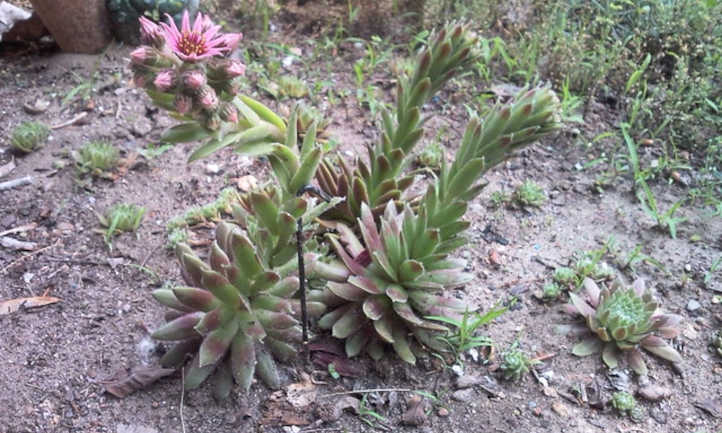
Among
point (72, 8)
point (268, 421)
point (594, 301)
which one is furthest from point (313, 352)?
point (72, 8)

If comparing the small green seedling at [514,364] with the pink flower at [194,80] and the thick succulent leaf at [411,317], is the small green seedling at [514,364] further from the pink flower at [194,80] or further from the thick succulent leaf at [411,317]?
the pink flower at [194,80]

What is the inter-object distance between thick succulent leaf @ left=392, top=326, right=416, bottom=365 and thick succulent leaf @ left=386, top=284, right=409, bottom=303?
0.49 ft

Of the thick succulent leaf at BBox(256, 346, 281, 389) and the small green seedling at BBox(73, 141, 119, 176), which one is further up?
the small green seedling at BBox(73, 141, 119, 176)

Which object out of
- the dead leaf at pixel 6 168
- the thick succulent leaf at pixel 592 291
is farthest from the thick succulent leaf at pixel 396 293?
the dead leaf at pixel 6 168

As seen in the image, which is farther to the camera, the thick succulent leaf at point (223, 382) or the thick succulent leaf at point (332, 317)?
the thick succulent leaf at point (332, 317)

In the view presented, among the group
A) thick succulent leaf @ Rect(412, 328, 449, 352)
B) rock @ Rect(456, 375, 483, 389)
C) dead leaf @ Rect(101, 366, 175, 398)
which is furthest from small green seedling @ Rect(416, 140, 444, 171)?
dead leaf @ Rect(101, 366, 175, 398)

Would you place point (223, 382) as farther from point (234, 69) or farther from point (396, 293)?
point (234, 69)

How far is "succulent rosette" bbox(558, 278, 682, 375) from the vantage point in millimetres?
2518

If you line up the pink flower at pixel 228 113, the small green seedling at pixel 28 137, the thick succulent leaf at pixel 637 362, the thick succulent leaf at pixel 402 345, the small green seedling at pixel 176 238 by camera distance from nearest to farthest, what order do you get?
the pink flower at pixel 228 113, the thick succulent leaf at pixel 402 345, the thick succulent leaf at pixel 637 362, the small green seedling at pixel 176 238, the small green seedling at pixel 28 137

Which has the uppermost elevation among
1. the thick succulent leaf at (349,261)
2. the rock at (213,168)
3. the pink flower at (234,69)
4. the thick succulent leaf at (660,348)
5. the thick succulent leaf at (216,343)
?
the pink flower at (234,69)

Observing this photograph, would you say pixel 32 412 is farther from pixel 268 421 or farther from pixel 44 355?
pixel 268 421

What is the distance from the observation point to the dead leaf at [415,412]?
7.48 feet

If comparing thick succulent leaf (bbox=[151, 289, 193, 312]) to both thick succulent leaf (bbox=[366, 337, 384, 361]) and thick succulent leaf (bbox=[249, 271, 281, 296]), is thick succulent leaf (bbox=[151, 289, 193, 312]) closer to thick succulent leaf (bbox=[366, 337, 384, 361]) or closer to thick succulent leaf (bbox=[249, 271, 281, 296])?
thick succulent leaf (bbox=[249, 271, 281, 296])

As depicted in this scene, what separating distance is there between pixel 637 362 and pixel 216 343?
1.63m
